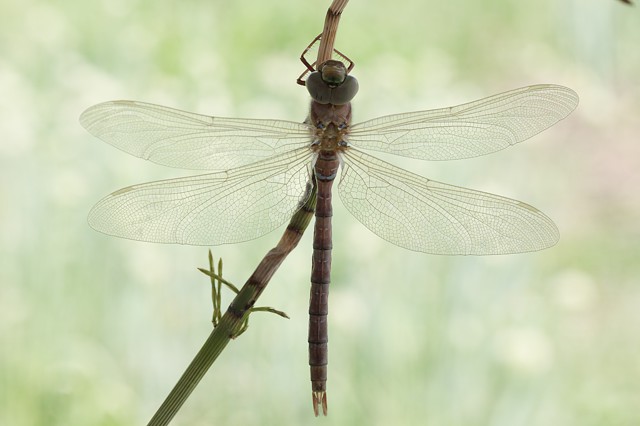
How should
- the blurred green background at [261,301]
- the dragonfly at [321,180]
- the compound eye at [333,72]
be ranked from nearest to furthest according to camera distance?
the compound eye at [333,72] → the dragonfly at [321,180] → the blurred green background at [261,301]

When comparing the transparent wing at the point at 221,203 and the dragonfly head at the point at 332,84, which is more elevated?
the dragonfly head at the point at 332,84

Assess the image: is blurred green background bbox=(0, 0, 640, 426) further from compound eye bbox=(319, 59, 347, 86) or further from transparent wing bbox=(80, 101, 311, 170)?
compound eye bbox=(319, 59, 347, 86)

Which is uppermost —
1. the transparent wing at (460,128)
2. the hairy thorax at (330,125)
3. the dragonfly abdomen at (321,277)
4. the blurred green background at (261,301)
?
the blurred green background at (261,301)

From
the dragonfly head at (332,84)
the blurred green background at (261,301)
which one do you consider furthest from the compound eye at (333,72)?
the blurred green background at (261,301)

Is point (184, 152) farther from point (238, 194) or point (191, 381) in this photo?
point (191, 381)

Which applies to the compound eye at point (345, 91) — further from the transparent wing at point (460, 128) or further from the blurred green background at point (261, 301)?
the blurred green background at point (261, 301)

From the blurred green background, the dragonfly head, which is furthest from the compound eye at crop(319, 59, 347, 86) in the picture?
the blurred green background
